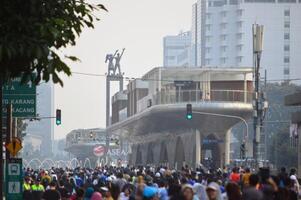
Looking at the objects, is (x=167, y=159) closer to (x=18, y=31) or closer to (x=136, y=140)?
(x=136, y=140)

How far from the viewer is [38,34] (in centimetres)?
1616

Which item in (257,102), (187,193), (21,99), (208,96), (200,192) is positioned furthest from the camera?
(208,96)

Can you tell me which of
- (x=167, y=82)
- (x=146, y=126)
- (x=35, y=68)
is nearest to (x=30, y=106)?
(x=35, y=68)

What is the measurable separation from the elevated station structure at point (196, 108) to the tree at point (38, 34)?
8456cm

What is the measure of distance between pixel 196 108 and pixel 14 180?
7667 centimetres

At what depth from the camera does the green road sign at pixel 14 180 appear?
87.3ft

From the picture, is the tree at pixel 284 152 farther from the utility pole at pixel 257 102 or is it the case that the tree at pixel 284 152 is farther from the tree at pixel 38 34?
the tree at pixel 38 34

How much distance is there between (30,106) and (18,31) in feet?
63.1

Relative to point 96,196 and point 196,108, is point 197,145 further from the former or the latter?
point 96,196

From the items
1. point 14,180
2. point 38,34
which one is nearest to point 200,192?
point 14,180

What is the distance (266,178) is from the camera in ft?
77.8

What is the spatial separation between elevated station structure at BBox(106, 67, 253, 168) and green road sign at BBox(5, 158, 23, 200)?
74847 millimetres

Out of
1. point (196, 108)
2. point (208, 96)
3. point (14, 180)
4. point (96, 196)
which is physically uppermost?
point (208, 96)

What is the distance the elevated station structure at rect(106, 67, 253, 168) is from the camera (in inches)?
4195
